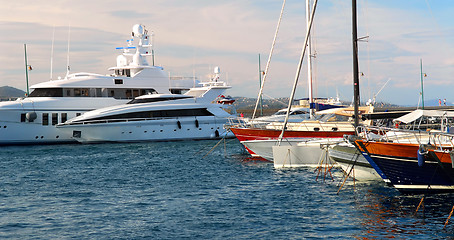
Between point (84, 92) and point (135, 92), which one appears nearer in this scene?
point (84, 92)

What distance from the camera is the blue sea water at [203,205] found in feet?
44.8

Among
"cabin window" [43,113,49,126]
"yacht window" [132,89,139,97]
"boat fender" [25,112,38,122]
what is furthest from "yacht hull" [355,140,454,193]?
"yacht window" [132,89,139,97]

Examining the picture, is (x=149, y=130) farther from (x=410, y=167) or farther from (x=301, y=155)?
(x=410, y=167)

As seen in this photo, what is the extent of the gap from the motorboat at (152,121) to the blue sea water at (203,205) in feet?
44.4

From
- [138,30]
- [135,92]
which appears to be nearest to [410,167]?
[135,92]

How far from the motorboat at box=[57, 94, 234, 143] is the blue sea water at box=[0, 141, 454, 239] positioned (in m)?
13.5

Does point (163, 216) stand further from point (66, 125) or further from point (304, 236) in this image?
point (66, 125)

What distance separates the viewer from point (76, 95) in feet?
148

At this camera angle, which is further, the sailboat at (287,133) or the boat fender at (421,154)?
the sailboat at (287,133)

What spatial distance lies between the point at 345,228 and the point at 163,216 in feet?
17.4

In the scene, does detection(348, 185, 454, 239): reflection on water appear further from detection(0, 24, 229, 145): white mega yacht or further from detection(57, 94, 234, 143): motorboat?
detection(0, 24, 229, 145): white mega yacht

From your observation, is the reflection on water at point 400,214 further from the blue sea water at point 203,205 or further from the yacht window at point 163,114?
the yacht window at point 163,114

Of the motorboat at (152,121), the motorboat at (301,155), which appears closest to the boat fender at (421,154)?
the motorboat at (301,155)

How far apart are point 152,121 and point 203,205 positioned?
87.7 ft
